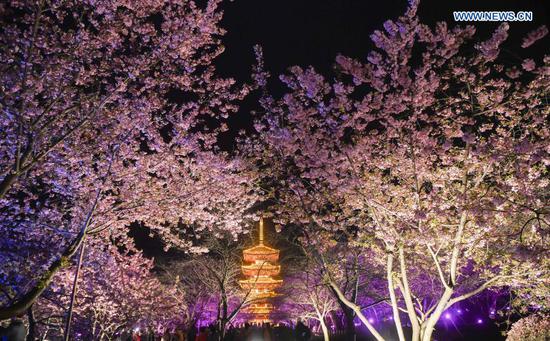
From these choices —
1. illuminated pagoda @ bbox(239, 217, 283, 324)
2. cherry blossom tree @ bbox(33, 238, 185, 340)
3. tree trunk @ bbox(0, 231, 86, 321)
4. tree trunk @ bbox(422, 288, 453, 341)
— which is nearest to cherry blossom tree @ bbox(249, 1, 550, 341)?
tree trunk @ bbox(422, 288, 453, 341)

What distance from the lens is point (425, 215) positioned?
31.1ft

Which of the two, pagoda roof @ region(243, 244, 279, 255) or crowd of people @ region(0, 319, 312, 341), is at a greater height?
pagoda roof @ region(243, 244, 279, 255)

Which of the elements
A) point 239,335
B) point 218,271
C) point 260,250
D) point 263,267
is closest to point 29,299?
point 218,271

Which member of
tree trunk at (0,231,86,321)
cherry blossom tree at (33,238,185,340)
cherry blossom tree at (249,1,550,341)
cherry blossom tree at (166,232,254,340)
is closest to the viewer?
tree trunk at (0,231,86,321)

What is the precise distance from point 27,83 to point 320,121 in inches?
270

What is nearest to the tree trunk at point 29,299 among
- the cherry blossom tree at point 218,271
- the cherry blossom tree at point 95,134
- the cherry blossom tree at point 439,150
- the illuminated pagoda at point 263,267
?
the cherry blossom tree at point 95,134

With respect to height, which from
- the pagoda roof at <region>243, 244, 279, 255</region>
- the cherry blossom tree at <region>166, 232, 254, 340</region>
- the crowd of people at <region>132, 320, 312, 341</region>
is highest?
the pagoda roof at <region>243, 244, 279, 255</region>

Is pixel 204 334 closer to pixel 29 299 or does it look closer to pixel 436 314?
pixel 436 314

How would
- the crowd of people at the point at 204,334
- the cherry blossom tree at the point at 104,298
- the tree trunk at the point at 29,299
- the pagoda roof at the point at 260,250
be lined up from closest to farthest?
the tree trunk at the point at 29,299, the crowd of people at the point at 204,334, the cherry blossom tree at the point at 104,298, the pagoda roof at the point at 260,250

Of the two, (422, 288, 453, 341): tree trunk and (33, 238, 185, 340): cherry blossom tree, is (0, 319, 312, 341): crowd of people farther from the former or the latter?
(422, 288, 453, 341): tree trunk

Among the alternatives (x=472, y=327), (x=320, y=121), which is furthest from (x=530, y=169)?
(x=472, y=327)

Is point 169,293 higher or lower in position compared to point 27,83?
lower

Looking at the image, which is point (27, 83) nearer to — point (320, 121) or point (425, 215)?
point (320, 121)

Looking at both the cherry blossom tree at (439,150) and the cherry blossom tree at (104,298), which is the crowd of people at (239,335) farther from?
the cherry blossom tree at (439,150)
